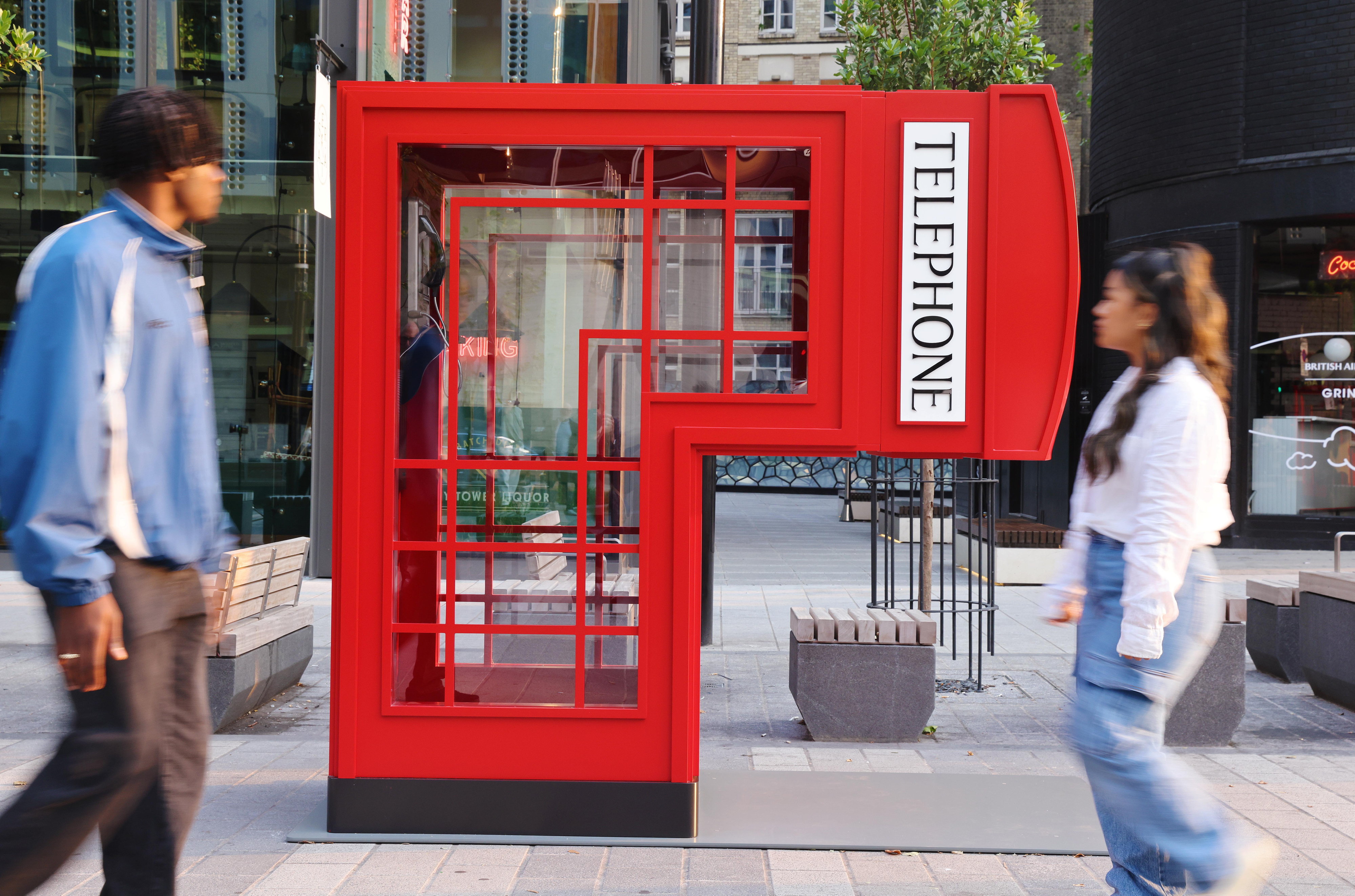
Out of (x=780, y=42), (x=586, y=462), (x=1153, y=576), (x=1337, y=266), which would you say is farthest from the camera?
(x=780, y=42)

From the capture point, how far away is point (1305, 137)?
527 inches

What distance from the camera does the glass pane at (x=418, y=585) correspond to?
3.75m

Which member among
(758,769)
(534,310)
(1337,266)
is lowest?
(758,769)

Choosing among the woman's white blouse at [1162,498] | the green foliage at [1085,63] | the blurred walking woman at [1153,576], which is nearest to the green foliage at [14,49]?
the blurred walking woman at [1153,576]

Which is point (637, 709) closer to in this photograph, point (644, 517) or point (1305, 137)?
point (644, 517)

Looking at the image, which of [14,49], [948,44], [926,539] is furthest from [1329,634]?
[14,49]

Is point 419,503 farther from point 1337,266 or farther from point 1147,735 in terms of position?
point 1337,266

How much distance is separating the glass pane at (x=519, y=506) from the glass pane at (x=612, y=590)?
0.15 m

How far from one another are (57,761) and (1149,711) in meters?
2.25

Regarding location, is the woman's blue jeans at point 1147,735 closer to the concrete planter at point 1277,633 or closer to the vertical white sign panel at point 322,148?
the vertical white sign panel at point 322,148

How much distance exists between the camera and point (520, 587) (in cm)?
411

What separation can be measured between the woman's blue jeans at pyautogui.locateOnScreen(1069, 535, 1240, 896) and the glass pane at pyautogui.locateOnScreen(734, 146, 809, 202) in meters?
1.64

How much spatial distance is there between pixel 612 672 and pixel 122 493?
2019 millimetres

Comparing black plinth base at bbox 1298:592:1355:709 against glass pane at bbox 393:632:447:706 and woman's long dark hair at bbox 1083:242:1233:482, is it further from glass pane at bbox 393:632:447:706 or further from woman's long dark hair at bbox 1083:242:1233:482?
glass pane at bbox 393:632:447:706
